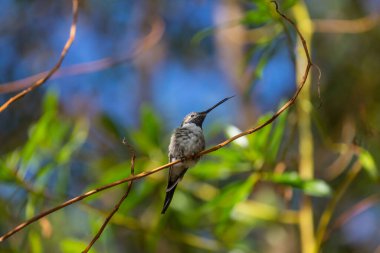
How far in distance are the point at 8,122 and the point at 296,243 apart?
93.5 inches

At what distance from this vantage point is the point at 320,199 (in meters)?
4.23

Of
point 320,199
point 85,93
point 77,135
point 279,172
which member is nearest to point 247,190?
point 279,172

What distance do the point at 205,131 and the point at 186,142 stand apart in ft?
2.30

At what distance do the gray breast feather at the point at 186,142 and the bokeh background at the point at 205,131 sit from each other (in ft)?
0.32

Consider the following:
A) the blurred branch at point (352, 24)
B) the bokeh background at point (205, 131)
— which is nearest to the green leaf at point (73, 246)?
the bokeh background at point (205, 131)

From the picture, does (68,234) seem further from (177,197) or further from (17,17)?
(17,17)

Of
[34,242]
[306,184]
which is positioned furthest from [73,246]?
[306,184]

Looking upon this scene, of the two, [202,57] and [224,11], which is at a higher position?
[224,11]

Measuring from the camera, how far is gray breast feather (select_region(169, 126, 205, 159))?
204cm

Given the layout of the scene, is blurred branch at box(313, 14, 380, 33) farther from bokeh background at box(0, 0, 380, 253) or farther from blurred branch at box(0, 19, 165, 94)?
blurred branch at box(0, 19, 165, 94)

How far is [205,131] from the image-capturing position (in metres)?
2.77

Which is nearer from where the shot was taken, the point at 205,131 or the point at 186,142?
the point at 186,142

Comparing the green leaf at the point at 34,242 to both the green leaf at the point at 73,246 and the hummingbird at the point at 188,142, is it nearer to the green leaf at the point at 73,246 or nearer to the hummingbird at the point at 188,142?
the green leaf at the point at 73,246

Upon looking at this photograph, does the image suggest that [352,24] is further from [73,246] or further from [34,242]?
[34,242]
